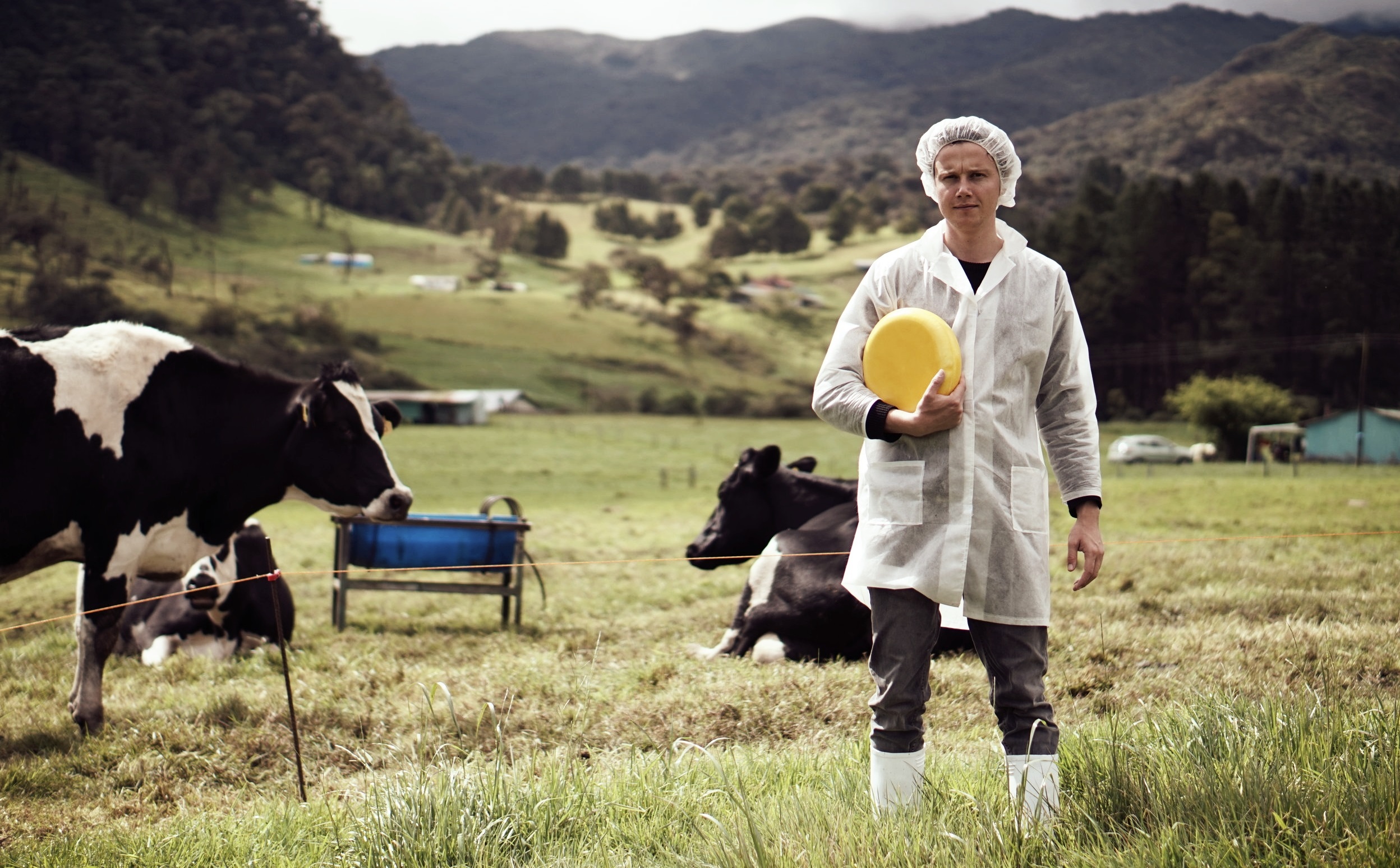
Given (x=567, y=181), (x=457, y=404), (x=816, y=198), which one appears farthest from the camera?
(x=567, y=181)

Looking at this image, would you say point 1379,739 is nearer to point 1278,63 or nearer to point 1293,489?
point 1293,489

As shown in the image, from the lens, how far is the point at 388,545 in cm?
913

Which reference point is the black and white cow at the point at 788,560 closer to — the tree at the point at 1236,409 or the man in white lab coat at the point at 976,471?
the man in white lab coat at the point at 976,471

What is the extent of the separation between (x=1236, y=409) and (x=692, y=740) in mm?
36553

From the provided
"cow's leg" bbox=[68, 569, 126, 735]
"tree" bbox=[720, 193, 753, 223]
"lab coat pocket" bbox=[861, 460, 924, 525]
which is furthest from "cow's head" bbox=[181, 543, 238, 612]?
"tree" bbox=[720, 193, 753, 223]

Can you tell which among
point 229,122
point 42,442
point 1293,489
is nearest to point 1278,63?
point 1293,489

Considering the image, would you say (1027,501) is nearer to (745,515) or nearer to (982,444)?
(982,444)

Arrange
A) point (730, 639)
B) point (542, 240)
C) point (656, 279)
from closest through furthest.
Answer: point (730, 639)
point (656, 279)
point (542, 240)

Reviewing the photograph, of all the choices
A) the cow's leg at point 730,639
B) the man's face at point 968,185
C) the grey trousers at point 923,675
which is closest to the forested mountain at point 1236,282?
the cow's leg at point 730,639

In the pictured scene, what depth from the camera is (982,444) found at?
3201mm

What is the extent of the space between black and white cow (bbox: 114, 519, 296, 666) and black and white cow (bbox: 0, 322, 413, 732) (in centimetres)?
122

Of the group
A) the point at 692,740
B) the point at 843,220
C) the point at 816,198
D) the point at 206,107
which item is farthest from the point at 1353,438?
the point at 206,107

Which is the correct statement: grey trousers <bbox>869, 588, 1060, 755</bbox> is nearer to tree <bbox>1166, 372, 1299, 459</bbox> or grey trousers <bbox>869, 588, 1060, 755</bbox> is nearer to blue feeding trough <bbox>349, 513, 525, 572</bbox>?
blue feeding trough <bbox>349, 513, 525, 572</bbox>

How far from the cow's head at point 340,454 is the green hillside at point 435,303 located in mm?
61703
